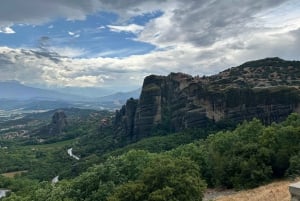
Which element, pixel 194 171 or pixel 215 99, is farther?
pixel 215 99

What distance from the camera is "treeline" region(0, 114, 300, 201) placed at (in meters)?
36.7

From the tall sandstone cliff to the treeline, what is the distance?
64.3 meters

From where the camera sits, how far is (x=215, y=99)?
467 ft

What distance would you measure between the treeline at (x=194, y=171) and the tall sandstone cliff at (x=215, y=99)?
64.3 m

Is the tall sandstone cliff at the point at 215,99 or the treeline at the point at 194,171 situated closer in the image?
the treeline at the point at 194,171

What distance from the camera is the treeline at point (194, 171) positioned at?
36.7 m

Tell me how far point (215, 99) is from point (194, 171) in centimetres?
10313

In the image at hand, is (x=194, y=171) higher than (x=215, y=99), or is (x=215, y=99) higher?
(x=215, y=99)

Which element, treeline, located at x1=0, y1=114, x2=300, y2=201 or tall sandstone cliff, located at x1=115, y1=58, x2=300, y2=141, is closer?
treeline, located at x1=0, y1=114, x2=300, y2=201

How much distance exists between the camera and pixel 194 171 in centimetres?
4103

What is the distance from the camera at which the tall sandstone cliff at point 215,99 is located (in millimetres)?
126375

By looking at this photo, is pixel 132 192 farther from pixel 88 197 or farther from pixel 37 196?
pixel 37 196

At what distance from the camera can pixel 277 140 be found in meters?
54.5

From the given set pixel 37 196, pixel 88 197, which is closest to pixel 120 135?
pixel 37 196
